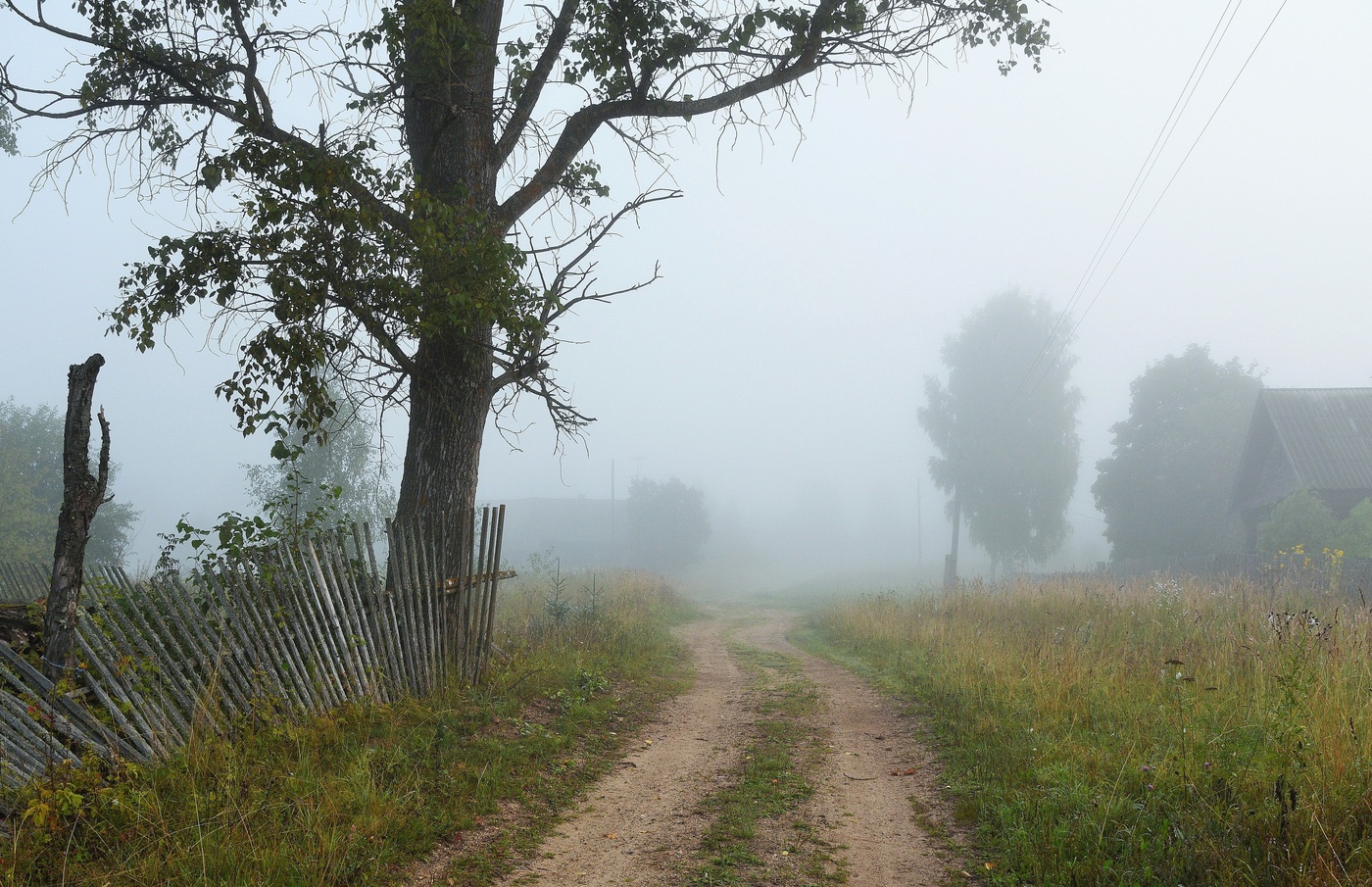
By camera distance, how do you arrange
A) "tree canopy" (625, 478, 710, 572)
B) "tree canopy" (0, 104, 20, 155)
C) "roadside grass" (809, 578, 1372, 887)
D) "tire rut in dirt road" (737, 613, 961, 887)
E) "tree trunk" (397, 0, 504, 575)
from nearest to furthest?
"roadside grass" (809, 578, 1372, 887) → "tire rut in dirt road" (737, 613, 961, 887) → "tree trunk" (397, 0, 504, 575) → "tree canopy" (0, 104, 20, 155) → "tree canopy" (625, 478, 710, 572)

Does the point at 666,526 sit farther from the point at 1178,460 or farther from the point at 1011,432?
the point at 1178,460

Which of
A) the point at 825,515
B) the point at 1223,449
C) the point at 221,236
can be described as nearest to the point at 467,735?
the point at 221,236

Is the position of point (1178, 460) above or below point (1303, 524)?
above

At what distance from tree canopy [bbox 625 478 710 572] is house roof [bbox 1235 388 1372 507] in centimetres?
4269

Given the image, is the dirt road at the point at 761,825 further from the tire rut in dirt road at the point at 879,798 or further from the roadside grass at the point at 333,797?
the roadside grass at the point at 333,797

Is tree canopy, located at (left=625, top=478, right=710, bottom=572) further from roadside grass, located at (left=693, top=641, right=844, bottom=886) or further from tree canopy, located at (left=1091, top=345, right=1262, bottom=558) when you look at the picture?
roadside grass, located at (left=693, top=641, right=844, bottom=886)

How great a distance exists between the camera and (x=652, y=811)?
17.4 feet

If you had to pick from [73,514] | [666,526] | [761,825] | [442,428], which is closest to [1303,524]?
[761,825]

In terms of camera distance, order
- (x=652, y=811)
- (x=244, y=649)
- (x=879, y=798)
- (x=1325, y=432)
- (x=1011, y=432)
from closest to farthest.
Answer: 1. (x=652, y=811)
2. (x=244, y=649)
3. (x=879, y=798)
4. (x=1325, y=432)
5. (x=1011, y=432)

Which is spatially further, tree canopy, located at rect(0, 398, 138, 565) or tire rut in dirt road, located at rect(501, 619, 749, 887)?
tree canopy, located at rect(0, 398, 138, 565)

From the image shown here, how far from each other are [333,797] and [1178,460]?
3832 centimetres

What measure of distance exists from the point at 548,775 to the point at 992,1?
9592 mm

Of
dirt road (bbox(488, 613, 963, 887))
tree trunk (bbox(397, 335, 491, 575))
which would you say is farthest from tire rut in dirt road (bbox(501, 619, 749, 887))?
tree trunk (bbox(397, 335, 491, 575))

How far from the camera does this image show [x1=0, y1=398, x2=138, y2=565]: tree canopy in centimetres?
2784
